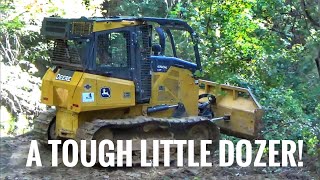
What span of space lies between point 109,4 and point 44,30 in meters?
8.62

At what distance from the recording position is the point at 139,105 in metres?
9.84

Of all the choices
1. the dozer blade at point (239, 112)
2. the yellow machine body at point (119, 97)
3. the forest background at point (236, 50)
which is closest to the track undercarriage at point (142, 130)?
the yellow machine body at point (119, 97)

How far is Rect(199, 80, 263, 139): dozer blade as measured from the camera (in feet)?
33.2

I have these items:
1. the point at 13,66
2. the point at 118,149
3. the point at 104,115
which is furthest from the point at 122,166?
the point at 13,66

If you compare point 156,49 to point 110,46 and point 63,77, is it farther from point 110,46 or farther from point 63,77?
point 63,77

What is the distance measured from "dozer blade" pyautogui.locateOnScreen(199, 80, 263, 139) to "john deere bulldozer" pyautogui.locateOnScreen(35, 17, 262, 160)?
2cm

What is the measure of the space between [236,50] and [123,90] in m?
2.97

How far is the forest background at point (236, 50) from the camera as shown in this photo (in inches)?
408

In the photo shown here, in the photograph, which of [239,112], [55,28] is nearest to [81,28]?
[55,28]

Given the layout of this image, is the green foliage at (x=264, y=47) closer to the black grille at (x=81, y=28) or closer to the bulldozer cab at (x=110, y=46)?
the bulldozer cab at (x=110, y=46)

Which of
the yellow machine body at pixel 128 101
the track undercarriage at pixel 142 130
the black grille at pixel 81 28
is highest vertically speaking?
the black grille at pixel 81 28

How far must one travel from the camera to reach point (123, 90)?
9391 mm

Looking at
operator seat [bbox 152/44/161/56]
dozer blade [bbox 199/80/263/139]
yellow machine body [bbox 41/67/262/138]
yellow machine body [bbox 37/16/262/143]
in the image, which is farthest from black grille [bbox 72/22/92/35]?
dozer blade [bbox 199/80/263/139]

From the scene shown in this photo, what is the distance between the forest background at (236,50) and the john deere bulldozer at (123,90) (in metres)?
0.70
